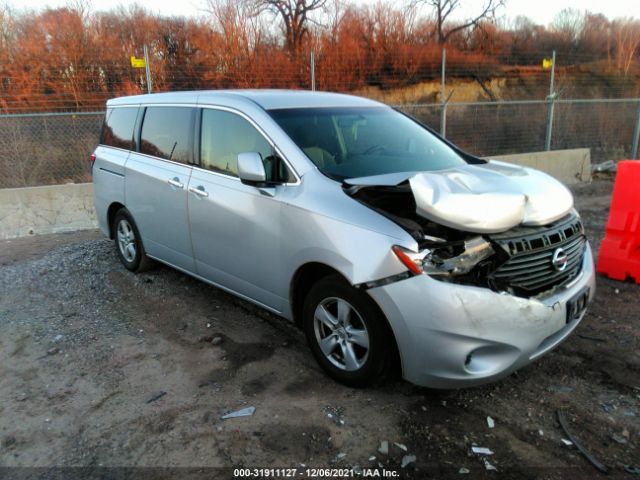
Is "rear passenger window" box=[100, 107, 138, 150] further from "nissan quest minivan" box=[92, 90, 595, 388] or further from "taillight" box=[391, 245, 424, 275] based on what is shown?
"taillight" box=[391, 245, 424, 275]

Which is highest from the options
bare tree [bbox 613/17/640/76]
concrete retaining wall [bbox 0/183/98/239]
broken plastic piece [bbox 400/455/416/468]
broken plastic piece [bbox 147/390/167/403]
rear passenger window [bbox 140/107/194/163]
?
bare tree [bbox 613/17/640/76]

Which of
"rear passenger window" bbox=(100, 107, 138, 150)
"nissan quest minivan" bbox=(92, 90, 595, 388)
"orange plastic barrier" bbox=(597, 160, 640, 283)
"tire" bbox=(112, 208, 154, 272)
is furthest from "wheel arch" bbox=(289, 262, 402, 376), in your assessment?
"orange plastic barrier" bbox=(597, 160, 640, 283)

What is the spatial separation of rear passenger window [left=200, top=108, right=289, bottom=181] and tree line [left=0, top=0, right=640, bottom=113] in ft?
20.5

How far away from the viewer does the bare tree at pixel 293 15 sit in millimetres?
12390

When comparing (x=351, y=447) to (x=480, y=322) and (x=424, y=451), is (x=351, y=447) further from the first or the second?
(x=480, y=322)

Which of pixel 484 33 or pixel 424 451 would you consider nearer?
pixel 424 451

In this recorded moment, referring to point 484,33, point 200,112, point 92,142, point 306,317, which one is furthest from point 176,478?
point 484,33

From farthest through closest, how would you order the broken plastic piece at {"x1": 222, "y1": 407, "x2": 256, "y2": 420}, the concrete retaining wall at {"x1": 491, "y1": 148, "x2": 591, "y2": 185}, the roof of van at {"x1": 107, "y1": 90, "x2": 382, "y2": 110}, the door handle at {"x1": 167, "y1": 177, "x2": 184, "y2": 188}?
the concrete retaining wall at {"x1": 491, "y1": 148, "x2": 591, "y2": 185}
the door handle at {"x1": 167, "y1": 177, "x2": 184, "y2": 188}
the roof of van at {"x1": 107, "y1": 90, "x2": 382, "y2": 110}
the broken plastic piece at {"x1": 222, "y1": 407, "x2": 256, "y2": 420}

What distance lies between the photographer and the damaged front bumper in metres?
2.67

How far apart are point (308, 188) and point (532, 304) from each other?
1529mm

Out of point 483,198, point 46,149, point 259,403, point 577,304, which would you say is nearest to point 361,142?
point 483,198

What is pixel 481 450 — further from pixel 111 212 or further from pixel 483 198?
pixel 111 212

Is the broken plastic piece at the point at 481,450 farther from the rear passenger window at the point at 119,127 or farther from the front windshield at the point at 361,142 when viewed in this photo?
the rear passenger window at the point at 119,127

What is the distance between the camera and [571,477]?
2.50 m
